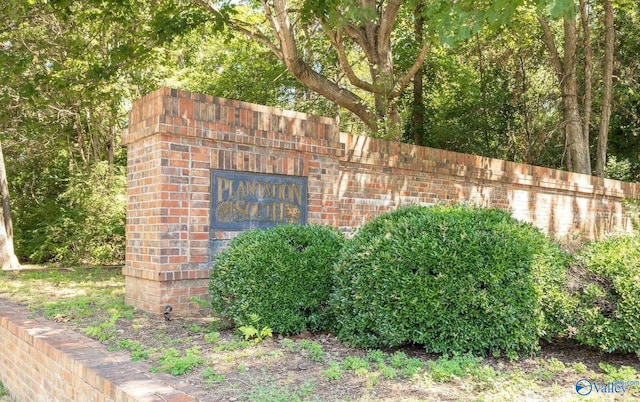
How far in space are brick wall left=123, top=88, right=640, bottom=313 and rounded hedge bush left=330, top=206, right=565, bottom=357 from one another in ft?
6.99

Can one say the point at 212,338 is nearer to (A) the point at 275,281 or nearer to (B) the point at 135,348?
(B) the point at 135,348

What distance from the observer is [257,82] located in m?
14.3

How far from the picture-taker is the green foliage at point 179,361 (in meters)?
3.47

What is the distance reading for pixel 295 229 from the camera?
5.02 metres

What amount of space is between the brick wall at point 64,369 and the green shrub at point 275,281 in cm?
103

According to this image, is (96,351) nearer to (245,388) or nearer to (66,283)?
(245,388)

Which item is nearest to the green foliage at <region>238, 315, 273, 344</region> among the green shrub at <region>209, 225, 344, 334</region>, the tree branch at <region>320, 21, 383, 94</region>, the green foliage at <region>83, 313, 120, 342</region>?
the green shrub at <region>209, 225, 344, 334</region>

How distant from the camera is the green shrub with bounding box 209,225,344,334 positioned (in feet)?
14.9

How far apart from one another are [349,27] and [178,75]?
5.30 metres

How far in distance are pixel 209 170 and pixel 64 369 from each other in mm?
2442

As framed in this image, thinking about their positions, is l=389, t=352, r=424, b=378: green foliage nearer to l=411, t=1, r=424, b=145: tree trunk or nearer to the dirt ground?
the dirt ground

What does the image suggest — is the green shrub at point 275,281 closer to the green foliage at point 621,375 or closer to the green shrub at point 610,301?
the green shrub at point 610,301

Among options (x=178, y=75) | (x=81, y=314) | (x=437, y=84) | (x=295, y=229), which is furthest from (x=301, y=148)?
(x=437, y=84)

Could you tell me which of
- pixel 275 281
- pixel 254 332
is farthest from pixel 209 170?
pixel 254 332
